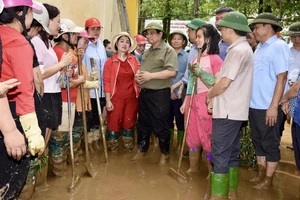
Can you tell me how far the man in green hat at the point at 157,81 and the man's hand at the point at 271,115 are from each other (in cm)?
161

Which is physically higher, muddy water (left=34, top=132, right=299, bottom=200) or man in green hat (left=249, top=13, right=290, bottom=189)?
man in green hat (left=249, top=13, right=290, bottom=189)

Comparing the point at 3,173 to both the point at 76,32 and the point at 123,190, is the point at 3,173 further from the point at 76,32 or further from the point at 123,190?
the point at 76,32

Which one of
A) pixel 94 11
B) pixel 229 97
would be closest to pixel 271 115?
pixel 229 97

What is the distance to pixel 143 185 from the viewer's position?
4609 millimetres

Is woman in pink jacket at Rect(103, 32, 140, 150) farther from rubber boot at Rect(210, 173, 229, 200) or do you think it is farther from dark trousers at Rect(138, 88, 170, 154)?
rubber boot at Rect(210, 173, 229, 200)

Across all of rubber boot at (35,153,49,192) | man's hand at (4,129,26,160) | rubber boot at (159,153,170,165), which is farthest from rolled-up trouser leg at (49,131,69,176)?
man's hand at (4,129,26,160)

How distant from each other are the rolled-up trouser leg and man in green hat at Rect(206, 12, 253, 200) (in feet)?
6.57

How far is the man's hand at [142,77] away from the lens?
17.4 feet

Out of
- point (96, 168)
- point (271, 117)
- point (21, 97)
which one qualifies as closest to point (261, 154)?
point (271, 117)

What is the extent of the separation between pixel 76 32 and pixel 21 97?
8.35 ft

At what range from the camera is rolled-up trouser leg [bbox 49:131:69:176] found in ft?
15.0

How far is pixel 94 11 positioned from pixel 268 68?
16.4 feet

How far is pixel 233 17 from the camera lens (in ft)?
12.4

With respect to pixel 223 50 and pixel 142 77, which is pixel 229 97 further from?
pixel 142 77
